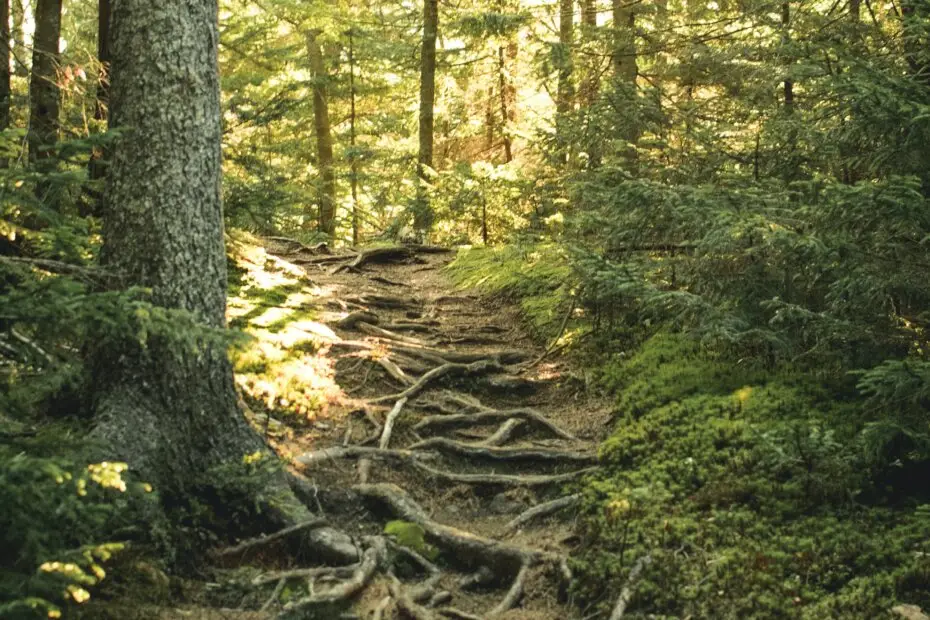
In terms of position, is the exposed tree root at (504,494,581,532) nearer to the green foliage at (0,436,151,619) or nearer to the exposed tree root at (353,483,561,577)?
the exposed tree root at (353,483,561,577)

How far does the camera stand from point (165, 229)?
5.73m

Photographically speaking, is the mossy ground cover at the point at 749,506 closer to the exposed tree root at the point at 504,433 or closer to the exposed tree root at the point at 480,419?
the exposed tree root at the point at 480,419

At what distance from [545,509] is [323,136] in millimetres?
19900

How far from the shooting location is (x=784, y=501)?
582cm

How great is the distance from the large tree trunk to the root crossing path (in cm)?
62

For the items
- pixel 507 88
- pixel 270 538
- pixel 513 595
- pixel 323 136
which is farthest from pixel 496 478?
pixel 323 136

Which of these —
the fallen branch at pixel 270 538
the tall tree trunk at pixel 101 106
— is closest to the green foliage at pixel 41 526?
the fallen branch at pixel 270 538

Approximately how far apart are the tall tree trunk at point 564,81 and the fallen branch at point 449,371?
383cm

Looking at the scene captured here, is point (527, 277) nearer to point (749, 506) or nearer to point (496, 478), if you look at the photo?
point (496, 478)

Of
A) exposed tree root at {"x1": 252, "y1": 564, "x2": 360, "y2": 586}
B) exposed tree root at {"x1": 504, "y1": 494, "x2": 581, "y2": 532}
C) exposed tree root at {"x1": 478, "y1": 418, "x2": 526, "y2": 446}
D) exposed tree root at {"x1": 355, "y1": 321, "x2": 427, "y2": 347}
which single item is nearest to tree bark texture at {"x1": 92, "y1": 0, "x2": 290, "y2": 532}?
exposed tree root at {"x1": 252, "y1": 564, "x2": 360, "y2": 586}

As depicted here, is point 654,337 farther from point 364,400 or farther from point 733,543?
point 733,543

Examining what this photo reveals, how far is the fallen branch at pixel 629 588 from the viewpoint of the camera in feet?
16.8

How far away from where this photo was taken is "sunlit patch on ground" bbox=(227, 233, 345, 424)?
832 cm

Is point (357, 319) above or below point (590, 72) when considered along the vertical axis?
below
